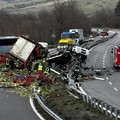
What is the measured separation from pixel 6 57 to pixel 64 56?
4931mm

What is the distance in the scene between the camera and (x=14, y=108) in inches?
735

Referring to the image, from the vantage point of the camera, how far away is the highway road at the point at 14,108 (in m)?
16.4

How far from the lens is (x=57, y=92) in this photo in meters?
23.0

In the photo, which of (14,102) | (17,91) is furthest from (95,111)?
(17,91)

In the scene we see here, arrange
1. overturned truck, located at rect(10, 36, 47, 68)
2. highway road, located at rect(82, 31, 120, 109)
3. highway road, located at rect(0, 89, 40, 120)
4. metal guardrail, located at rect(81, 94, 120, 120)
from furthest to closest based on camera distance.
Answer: overturned truck, located at rect(10, 36, 47, 68) → highway road, located at rect(82, 31, 120, 109) → highway road, located at rect(0, 89, 40, 120) → metal guardrail, located at rect(81, 94, 120, 120)

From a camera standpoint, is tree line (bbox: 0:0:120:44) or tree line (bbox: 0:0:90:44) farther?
tree line (bbox: 0:0:120:44)

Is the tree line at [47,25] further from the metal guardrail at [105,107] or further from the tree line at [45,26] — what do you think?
the metal guardrail at [105,107]

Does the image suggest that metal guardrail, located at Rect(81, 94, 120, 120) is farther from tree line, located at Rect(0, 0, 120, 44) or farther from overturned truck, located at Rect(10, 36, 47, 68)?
Answer: tree line, located at Rect(0, 0, 120, 44)

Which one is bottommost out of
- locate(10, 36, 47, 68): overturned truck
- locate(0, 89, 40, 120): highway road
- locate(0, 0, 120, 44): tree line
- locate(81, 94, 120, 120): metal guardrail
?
locate(0, 0, 120, 44): tree line

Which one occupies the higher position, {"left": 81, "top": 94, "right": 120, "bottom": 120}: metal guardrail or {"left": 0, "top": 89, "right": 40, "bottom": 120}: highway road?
{"left": 81, "top": 94, "right": 120, "bottom": 120}: metal guardrail

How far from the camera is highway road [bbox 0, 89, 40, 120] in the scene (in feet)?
53.7

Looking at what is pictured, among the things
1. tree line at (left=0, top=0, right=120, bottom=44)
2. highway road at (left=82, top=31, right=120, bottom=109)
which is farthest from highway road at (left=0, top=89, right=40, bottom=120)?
tree line at (left=0, top=0, right=120, bottom=44)

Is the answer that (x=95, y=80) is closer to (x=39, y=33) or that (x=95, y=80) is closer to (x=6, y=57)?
(x=6, y=57)

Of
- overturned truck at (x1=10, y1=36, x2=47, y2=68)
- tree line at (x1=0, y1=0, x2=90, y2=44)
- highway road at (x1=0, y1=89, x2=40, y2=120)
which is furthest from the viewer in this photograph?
tree line at (x1=0, y1=0, x2=90, y2=44)
